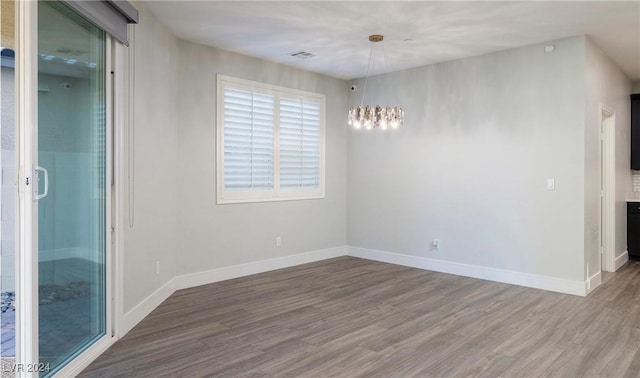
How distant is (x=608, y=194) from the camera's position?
5793mm

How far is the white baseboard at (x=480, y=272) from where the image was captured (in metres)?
4.72

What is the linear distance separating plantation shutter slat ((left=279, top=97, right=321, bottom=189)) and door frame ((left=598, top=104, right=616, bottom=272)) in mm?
4001

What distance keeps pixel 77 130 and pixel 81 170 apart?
28 centimetres

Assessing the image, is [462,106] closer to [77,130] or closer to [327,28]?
[327,28]

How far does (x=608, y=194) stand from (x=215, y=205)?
5.34 m

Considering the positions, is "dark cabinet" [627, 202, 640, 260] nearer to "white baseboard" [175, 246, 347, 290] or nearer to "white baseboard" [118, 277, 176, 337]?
"white baseboard" [175, 246, 347, 290]

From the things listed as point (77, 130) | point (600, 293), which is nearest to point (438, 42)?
point (600, 293)

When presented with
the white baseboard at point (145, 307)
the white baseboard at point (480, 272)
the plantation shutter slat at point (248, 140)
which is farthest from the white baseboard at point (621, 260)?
the white baseboard at point (145, 307)

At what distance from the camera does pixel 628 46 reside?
495 cm

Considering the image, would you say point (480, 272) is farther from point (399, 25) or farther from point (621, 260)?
point (399, 25)

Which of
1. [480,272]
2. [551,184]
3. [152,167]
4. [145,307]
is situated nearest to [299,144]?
[152,167]

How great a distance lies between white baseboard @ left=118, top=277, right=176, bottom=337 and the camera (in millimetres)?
3470

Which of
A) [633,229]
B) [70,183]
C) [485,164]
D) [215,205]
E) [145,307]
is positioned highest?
[485,164]

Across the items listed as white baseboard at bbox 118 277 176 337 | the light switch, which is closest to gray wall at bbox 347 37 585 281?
the light switch
